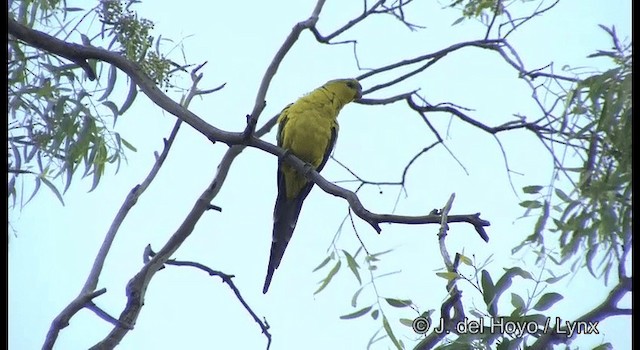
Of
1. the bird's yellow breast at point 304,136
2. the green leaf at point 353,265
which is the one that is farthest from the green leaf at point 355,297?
the bird's yellow breast at point 304,136

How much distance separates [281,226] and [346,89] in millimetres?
663

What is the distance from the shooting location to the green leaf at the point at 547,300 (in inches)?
61.2

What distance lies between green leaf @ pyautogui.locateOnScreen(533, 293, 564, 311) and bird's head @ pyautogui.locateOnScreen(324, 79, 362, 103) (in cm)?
Answer: 146

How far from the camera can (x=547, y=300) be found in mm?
1559

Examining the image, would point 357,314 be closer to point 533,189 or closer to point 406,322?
point 406,322

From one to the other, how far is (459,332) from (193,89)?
1.17 metres

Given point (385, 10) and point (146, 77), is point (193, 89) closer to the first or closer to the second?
point (146, 77)

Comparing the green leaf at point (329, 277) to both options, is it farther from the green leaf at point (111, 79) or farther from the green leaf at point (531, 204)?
the green leaf at point (111, 79)

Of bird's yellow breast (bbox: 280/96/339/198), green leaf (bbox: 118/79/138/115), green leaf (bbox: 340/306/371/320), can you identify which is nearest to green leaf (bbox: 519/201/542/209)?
green leaf (bbox: 340/306/371/320)

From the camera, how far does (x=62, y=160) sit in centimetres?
199

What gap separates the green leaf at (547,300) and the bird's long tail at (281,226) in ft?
2.87

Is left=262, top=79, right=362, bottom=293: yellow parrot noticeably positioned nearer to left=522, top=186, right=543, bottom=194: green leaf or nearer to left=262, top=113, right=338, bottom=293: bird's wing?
left=262, top=113, right=338, bottom=293: bird's wing

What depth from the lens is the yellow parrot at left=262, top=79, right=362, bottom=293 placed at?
2578 mm

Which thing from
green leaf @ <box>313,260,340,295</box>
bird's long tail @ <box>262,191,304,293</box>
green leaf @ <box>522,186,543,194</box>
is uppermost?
bird's long tail @ <box>262,191,304,293</box>
